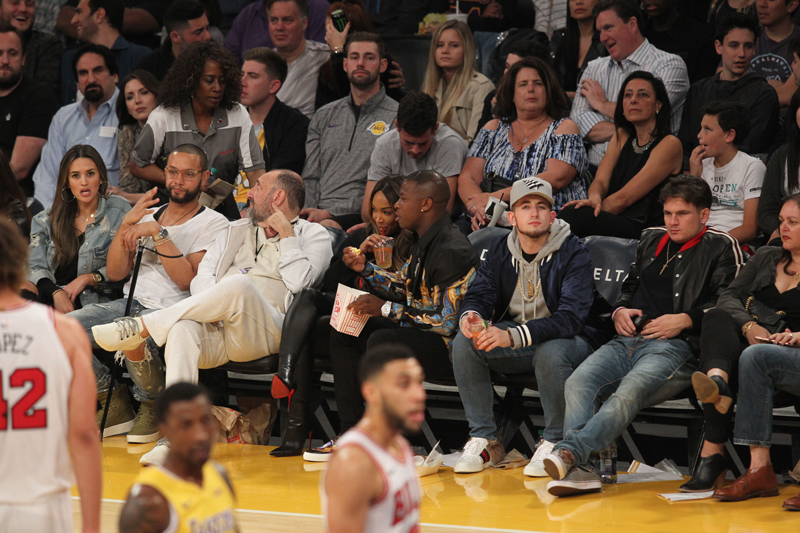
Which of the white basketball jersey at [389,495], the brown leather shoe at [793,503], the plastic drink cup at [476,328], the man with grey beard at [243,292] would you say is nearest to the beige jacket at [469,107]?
the man with grey beard at [243,292]

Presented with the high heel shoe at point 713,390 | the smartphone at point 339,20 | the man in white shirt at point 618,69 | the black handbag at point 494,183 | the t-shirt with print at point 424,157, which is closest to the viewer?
the high heel shoe at point 713,390

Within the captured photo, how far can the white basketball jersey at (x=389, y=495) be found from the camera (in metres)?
2.34

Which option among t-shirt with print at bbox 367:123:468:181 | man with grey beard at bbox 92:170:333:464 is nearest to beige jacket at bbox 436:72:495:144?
t-shirt with print at bbox 367:123:468:181

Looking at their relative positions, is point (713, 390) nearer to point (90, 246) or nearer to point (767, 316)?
point (767, 316)

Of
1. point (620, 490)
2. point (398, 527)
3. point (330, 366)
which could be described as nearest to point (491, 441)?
point (620, 490)

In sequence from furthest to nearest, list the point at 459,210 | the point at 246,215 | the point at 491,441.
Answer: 1. the point at 459,210
2. the point at 246,215
3. the point at 491,441

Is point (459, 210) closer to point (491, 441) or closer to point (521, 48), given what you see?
point (521, 48)

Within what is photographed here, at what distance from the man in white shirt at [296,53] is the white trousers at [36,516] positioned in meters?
5.45

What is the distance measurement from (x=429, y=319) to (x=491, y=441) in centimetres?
70

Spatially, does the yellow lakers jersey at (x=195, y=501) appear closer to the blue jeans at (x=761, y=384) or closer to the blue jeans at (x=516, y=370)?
the blue jeans at (x=516, y=370)

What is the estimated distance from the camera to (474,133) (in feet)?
22.6

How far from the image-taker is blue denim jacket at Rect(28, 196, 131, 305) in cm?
580

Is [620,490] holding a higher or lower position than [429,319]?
lower

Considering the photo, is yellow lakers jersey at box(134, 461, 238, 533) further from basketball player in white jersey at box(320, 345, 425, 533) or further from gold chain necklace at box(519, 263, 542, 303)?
gold chain necklace at box(519, 263, 542, 303)
